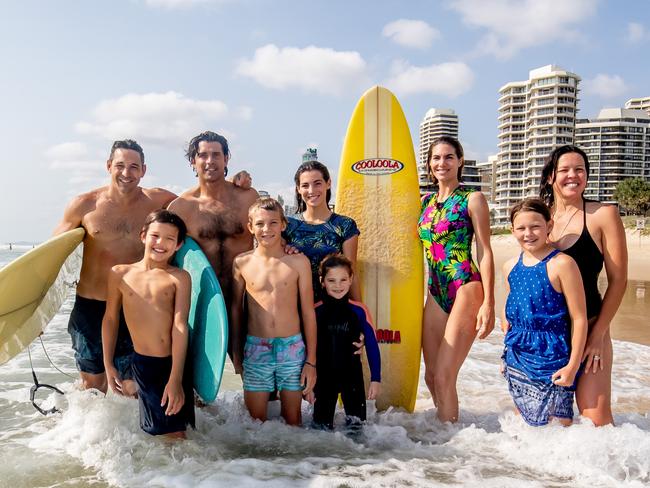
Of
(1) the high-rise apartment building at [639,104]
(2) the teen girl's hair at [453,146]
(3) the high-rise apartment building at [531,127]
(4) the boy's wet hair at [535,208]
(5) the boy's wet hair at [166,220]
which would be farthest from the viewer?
(1) the high-rise apartment building at [639,104]

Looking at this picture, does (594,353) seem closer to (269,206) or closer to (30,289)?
(269,206)

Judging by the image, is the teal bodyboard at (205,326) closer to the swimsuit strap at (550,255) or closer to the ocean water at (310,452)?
the ocean water at (310,452)

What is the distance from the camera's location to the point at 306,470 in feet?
9.14

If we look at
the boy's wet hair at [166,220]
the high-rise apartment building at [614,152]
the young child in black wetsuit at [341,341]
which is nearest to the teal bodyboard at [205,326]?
the boy's wet hair at [166,220]

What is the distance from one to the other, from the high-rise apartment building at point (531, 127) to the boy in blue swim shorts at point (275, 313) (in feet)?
184

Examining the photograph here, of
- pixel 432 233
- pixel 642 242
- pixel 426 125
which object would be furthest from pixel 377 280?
pixel 426 125

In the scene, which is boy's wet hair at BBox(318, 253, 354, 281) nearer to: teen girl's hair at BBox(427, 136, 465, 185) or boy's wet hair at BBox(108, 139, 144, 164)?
teen girl's hair at BBox(427, 136, 465, 185)

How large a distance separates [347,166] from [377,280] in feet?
3.02

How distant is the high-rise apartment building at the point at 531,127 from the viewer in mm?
57906

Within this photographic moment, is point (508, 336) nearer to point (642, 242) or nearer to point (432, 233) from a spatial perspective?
point (432, 233)

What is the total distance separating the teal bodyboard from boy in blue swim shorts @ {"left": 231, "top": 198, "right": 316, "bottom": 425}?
0.17 metres

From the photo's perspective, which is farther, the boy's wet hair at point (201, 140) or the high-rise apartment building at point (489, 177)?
the high-rise apartment building at point (489, 177)

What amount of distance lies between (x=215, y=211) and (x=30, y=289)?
122 centimetres

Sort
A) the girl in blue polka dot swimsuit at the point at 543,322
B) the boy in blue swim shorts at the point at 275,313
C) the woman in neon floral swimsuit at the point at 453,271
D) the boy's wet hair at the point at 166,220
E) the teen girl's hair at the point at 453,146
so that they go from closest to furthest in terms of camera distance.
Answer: the girl in blue polka dot swimsuit at the point at 543,322, the boy's wet hair at the point at 166,220, the boy in blue swim shorts at the point at 275,313, the woman in neon floral swimsuit at the point at 453,271, the teen girl's hair at the point at 453,146
